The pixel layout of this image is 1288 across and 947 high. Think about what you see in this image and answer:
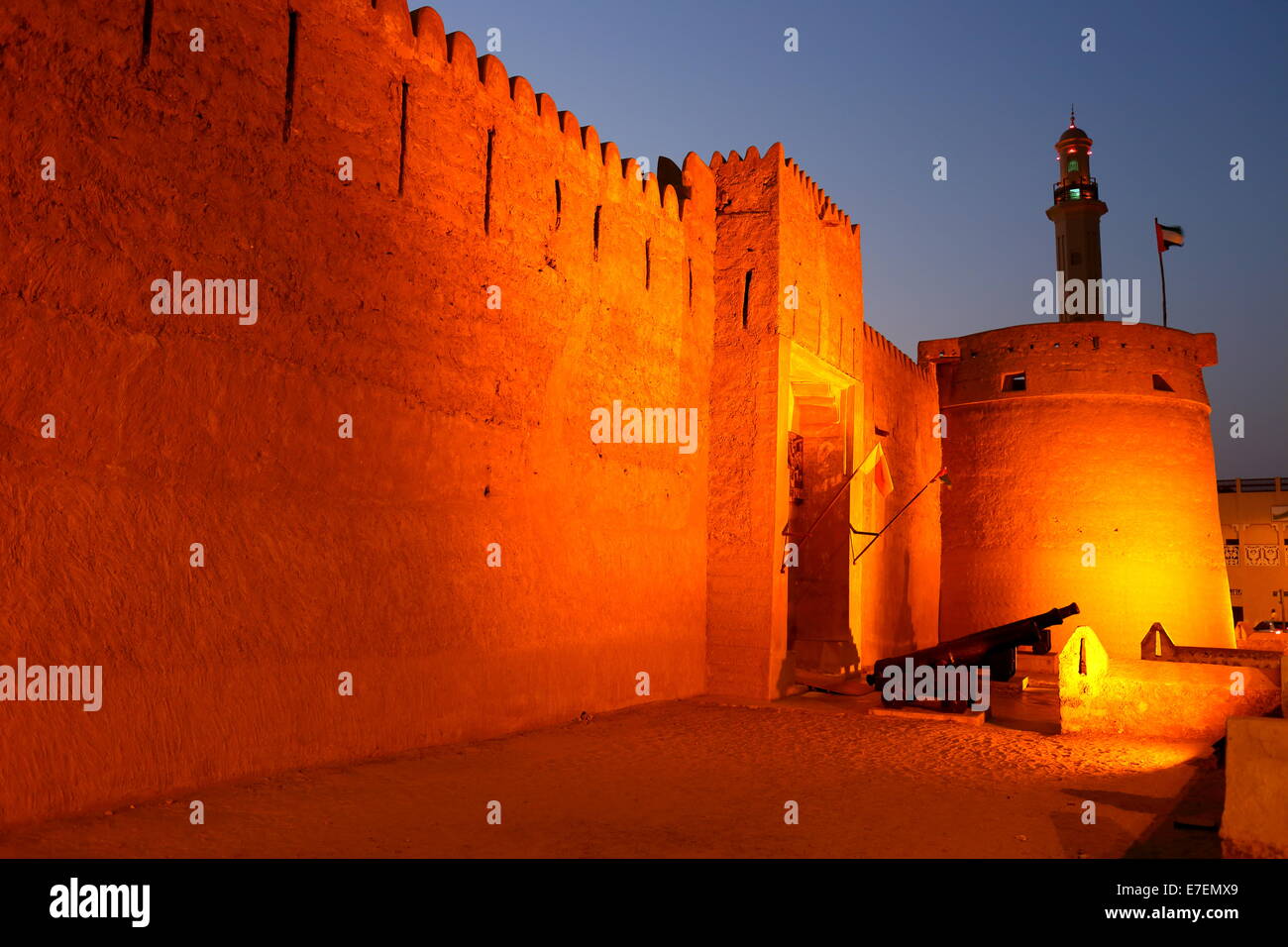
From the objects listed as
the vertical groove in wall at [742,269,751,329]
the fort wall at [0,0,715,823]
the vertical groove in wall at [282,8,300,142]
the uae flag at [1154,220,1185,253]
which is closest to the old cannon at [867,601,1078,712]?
the fort wall at [0,0,715,823]

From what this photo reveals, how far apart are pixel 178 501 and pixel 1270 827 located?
5718 mm

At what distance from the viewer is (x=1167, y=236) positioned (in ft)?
75.0

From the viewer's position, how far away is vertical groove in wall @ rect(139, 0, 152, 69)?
17.8 ft

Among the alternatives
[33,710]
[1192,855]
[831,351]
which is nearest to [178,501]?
[33,710]

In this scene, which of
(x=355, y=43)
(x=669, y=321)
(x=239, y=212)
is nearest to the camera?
(x=239, y=212)

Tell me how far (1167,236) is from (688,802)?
2219 cm

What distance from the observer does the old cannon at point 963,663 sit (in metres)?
10.8

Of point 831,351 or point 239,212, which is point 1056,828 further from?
point 831,351

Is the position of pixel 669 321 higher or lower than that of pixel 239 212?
higher

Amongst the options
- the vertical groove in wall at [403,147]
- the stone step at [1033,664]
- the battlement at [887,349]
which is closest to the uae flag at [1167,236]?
the battlement at [887,349]

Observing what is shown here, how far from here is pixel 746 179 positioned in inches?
468

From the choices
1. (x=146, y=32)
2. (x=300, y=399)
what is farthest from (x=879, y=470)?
(x=146, y=32)

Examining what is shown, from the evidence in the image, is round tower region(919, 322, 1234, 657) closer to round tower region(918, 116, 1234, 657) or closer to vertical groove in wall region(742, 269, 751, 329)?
round tower region(918, 116, 1234, 657)

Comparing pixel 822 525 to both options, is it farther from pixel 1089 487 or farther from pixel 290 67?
pixel 290 67
